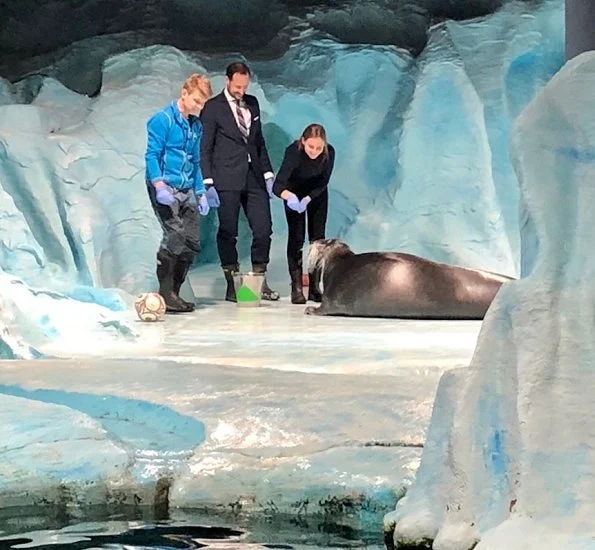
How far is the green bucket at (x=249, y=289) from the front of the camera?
7441 millimetres

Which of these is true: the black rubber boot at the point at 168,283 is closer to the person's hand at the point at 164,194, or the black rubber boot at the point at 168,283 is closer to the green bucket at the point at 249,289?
the person's hand at the point at 164,194

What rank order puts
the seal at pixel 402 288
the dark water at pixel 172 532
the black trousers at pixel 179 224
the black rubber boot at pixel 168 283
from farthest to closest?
the black rubber boot at pixel 168 283 → the black trousers at pixel 179 224 → the seal at pixel 402 288 → the dark water at pixel 172 532

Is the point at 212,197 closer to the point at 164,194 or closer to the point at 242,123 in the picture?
the point at 242,123

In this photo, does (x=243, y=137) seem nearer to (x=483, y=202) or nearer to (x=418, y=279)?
(x=418, y=279)

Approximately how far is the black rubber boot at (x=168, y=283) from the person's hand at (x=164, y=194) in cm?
35

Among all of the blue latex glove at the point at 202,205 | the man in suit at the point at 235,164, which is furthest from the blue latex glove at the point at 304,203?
the blue latex glove at the point at 202,205

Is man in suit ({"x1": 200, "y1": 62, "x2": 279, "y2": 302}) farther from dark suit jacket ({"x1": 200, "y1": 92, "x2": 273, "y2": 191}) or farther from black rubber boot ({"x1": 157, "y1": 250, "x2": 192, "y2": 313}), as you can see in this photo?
black rubber boot ({"x1": 157, "y1": 250, "x2": 192, "y2": 313})

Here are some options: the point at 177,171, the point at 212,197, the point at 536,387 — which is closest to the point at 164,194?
the point at 177,171

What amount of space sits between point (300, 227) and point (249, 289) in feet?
1.92

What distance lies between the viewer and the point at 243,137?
291 inches

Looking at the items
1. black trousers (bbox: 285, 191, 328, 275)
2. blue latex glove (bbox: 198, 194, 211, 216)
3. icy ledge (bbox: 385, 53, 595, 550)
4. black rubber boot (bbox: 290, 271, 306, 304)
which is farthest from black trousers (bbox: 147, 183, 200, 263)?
icy ledge (bbox: 385, 53, 595, 550)

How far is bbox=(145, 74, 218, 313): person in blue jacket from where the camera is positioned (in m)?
6.41

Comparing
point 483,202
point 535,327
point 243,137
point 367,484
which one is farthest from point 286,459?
point 483,202

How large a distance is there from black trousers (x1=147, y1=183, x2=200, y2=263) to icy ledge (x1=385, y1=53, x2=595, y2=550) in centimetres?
430
